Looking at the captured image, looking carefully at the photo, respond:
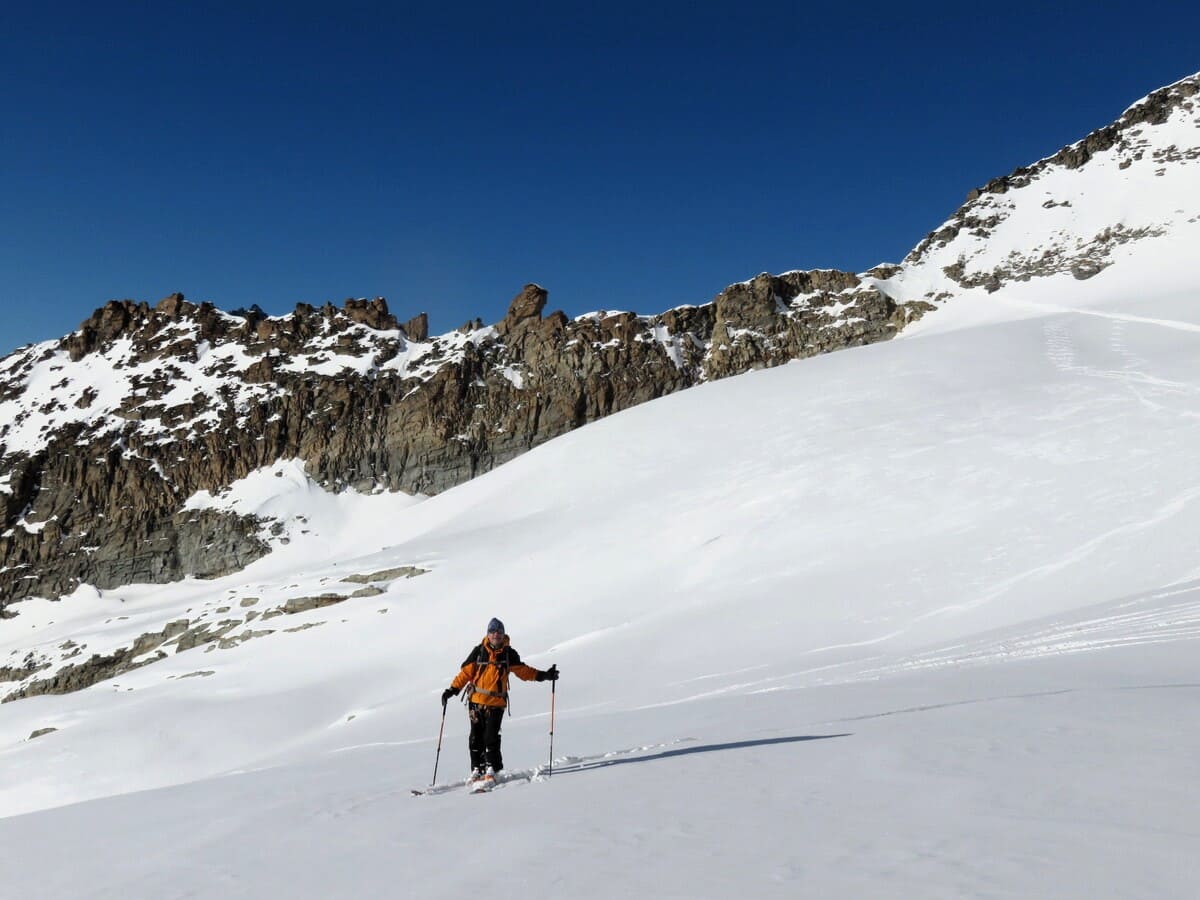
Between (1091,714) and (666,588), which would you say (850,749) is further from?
(666,588)

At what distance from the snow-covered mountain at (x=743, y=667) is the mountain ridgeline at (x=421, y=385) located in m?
23.8

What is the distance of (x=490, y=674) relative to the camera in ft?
29.7

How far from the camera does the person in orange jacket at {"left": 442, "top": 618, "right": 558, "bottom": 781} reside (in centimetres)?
895

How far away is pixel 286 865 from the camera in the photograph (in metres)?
5.87

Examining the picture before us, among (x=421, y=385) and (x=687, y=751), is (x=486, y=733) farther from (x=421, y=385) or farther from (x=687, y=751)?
(x=421, y=385)

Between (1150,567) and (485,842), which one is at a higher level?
(1150,567)

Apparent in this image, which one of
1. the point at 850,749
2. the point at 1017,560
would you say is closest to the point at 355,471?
the point at 1017,560

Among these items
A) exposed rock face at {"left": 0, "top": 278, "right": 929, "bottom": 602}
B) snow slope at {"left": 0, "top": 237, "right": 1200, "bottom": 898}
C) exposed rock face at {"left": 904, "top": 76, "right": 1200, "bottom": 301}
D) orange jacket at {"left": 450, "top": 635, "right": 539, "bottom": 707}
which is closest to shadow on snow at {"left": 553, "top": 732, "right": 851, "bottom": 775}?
snow slope at {"left": 0, "top": 237, "right": 1200, "bottom": 898}

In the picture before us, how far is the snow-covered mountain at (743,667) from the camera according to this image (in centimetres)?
540

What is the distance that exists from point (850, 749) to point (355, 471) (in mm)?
91615

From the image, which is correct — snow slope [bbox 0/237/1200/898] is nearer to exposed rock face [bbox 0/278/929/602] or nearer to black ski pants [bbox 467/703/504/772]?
black ski pants [bbox 467/703/504/772]

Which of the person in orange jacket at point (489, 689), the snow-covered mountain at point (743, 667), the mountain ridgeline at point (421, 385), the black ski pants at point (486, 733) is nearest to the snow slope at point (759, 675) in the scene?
the snow-covered mountain at point (743, 667)

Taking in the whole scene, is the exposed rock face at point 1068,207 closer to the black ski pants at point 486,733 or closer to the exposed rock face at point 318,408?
the exposed rock face at point 318,408

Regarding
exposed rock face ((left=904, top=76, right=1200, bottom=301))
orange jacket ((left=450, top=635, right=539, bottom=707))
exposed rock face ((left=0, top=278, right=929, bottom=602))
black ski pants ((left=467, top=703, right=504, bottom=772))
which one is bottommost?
black ski pants ((left=467, top=703, right=504, bottom=772))
